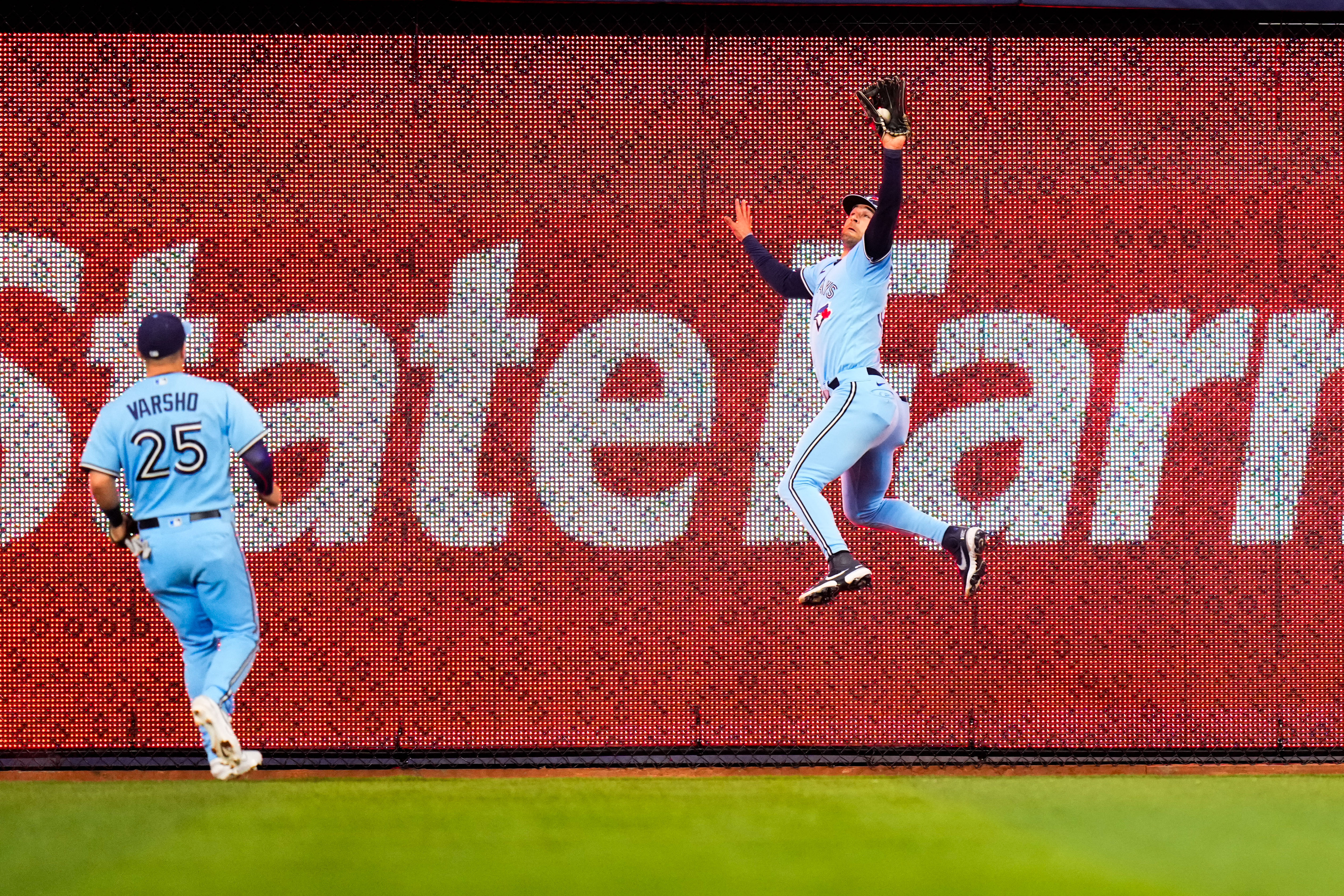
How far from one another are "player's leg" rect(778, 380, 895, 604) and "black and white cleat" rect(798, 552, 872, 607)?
0.05 meters

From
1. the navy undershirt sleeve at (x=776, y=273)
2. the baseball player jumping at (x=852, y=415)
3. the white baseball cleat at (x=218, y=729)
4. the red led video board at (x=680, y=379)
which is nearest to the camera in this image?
the white baseball cleat at (x=218, y=729)

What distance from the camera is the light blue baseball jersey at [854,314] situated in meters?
5.35

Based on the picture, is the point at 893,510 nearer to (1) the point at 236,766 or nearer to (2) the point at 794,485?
(2) the point at 794,485

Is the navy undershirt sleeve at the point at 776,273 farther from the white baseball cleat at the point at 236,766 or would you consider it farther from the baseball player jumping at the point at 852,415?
the white baseball cleat at the point at 236,766

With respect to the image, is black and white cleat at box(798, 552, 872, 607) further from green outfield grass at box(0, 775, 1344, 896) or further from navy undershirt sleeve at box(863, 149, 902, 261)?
navy undershirt sleeve at box(863, 149, 902, 261)

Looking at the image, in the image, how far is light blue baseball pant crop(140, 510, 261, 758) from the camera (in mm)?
4785

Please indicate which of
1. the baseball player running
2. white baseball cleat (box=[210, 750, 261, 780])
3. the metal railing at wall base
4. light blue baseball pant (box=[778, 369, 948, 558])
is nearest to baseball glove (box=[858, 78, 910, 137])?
light blue baseball pant (box=[778, 369, 948, 558])

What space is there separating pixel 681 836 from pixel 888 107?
3.20 metres

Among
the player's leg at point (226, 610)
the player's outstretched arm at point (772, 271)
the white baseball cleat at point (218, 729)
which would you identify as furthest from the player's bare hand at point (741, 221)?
the white baseball cleat at point (218, 729)

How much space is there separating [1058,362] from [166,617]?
14.5 ft

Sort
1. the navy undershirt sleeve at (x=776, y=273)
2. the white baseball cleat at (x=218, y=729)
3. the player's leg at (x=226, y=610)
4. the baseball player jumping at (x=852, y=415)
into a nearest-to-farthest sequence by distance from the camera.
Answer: the white baseball cleat at (x=218, y=729), the player's leg at (x=226, y=610), the baseball player jumping at (x=852, y=415), the navy undershirt sleeve at (x=776, y=273)

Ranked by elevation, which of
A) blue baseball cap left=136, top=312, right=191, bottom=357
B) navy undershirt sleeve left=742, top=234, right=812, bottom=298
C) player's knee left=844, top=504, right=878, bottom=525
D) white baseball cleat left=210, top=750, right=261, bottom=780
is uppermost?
navy undershirt sleeve left=742, top=234, right=812, bottom=298

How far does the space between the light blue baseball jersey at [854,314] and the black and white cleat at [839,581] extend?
32.1 inches

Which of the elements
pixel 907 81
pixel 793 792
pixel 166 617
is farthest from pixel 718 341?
pixel 166 617
